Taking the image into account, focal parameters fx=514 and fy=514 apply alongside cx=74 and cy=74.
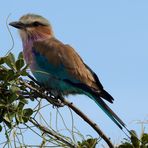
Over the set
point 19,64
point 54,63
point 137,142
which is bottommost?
point 137,142

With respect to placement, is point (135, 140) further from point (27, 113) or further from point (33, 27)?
point (33, 27)

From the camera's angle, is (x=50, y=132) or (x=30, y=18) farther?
(x=30, y=18)

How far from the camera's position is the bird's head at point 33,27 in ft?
16.7

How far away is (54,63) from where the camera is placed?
191 inches

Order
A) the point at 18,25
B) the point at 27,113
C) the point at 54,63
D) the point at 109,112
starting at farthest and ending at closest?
the point at 18,25 → the point at 54,63 → the point at 109,112 → the point at 27,113

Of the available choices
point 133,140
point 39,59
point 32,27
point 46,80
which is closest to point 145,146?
point 133,140

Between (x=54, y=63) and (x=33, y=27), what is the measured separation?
65 centimetres

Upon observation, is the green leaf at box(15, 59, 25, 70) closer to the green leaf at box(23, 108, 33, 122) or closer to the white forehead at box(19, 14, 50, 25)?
the green leaf at box(23, 108, 33, 122)

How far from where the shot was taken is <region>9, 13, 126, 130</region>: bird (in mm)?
4223

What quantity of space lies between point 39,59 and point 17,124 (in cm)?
246

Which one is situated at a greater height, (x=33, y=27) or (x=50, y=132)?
(x=33, y=27)

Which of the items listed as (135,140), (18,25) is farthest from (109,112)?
(18,25)

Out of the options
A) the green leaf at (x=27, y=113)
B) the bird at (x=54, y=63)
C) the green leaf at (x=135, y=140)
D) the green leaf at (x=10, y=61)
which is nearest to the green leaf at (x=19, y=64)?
the green leaf at (x=10, y=61)

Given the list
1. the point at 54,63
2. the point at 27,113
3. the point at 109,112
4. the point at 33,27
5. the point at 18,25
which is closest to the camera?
the point at 27,113
